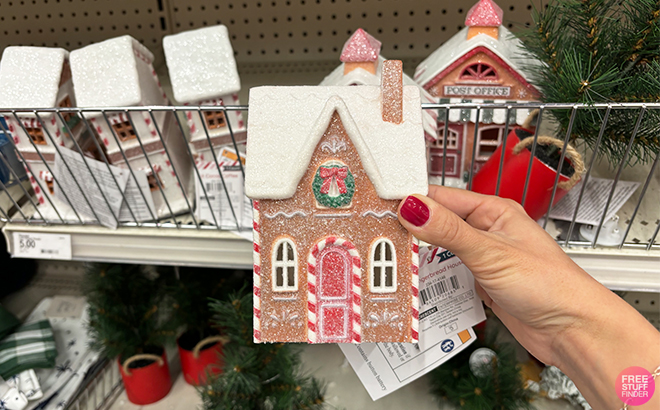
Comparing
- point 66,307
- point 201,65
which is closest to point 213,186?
point 201,65

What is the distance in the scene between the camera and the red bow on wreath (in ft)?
1.96

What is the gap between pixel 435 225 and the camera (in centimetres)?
57

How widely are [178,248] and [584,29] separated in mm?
925

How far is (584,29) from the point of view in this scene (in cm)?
77

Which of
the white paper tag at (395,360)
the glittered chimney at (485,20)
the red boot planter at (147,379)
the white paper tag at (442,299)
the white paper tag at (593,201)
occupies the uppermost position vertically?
the glittered chimney at (485,20)

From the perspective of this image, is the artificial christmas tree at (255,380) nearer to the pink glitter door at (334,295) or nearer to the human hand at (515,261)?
the pink glitter door at (334,295)

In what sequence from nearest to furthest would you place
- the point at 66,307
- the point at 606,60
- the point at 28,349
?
the point at 606,60
the point at 28,349
the point at 66,307

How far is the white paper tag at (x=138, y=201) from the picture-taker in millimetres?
934

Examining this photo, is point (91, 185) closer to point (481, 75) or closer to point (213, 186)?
point (213, 186)

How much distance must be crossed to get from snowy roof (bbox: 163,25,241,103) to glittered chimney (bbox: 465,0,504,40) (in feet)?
1.65

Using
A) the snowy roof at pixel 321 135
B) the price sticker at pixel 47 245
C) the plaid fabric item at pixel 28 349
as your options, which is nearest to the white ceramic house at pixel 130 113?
the price sticker at pixel 47 245

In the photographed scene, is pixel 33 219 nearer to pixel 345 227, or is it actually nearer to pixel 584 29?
pixel 345 227

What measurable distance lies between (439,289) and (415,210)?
321 mm

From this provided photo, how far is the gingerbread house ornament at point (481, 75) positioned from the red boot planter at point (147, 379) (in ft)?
3.32
